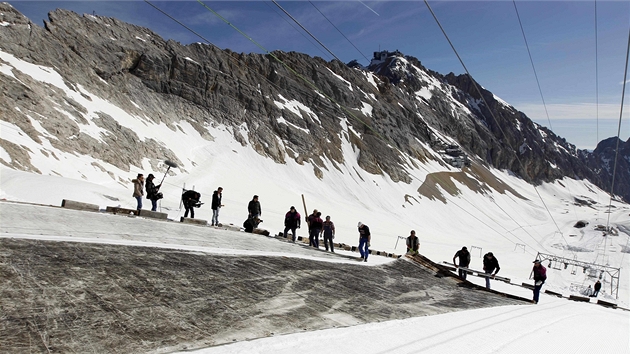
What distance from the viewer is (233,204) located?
3725 cm

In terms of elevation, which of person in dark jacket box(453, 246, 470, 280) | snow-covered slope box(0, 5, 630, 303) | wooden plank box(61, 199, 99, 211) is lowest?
wooden plank box(61, 199, 99, 211)

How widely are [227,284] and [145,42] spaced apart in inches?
2672

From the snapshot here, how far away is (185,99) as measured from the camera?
204ft

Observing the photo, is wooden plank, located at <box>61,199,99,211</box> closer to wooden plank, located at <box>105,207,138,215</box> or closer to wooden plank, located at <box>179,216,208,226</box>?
wooden plank, located at <box>105,207,138,215</box>

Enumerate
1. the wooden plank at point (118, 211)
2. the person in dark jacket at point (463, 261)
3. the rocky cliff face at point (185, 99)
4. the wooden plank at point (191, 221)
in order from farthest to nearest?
the rocky cliff face at point (185, 99) < the person in dark jacket at point (463, 261) < the wooden plank at point (191, 221) < the wooden plank at point (118, 211)

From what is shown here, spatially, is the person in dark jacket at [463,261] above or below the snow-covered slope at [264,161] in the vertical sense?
below

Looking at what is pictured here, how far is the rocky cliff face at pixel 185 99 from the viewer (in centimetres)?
3687

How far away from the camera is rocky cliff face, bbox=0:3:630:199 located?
121 ft

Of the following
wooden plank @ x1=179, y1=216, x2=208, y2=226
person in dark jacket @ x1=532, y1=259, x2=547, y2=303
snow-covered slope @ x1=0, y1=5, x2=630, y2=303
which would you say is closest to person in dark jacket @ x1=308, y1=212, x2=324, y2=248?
wooden plank @ x1=179, y1=216, x2=208, y2=226

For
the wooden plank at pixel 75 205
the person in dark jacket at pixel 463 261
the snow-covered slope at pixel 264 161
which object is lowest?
the wooden plank at pixel 75 205

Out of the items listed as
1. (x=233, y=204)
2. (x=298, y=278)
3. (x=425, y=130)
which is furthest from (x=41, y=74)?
(x=425, y=130)

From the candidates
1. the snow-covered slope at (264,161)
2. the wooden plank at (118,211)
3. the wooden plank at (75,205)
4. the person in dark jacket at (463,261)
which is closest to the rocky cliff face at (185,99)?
the snow-covered slope at (264,161)

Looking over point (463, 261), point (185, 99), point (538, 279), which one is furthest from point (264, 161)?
point (538, 279)

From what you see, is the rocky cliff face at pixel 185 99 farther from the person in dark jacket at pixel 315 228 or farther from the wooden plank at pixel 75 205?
the wooden plank at pixel 75 205
